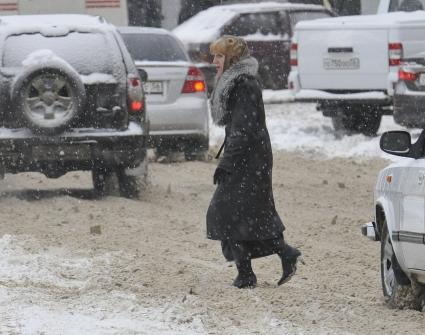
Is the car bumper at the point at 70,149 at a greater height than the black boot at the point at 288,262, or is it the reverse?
the black boot at the point at 288,262

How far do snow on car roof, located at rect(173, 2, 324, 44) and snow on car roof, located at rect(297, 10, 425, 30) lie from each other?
4.93 metres

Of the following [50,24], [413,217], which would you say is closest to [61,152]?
[50,24]

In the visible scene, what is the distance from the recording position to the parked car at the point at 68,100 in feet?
38.0

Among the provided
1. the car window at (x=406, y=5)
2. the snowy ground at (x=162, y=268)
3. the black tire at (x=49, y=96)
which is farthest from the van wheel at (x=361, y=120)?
the black tire at (x=49, y=96)

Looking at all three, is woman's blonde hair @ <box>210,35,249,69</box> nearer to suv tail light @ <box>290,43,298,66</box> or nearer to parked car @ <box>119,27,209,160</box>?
parked car @ <box>119,27,209,160</box>

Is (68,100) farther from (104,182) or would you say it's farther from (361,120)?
(361,120)

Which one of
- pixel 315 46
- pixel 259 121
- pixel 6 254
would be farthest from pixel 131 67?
pixel 315 46

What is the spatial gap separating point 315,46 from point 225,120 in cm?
1111

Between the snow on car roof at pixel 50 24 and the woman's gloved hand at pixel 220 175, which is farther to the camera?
the snow on car roof at pixel 50 24

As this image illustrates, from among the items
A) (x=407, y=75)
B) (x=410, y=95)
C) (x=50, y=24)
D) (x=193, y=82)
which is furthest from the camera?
(x=407, y=75)

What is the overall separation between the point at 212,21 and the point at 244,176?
1711 cm

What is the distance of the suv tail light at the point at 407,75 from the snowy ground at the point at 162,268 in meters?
2.39

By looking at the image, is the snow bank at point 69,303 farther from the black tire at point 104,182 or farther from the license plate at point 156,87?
the license plate at point 156,87

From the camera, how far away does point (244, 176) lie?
816cm
